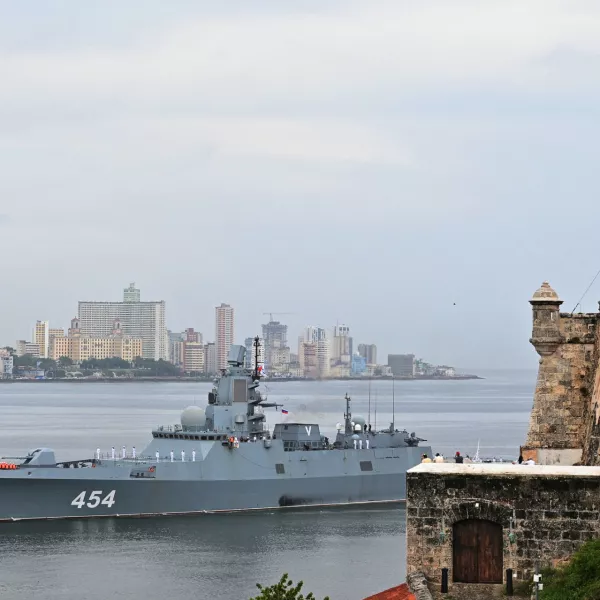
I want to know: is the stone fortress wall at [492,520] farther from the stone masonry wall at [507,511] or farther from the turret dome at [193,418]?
the turret dome at [193,418]

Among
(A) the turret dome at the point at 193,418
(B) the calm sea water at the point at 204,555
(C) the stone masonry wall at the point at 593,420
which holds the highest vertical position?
(C) the stone masonry wall at the point at 593,420

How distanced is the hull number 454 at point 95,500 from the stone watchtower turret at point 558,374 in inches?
1182

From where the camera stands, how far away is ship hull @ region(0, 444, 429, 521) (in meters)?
46.1

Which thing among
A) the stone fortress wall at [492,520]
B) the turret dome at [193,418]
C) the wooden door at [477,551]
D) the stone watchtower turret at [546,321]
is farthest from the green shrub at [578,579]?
the turret dome at [193,418]

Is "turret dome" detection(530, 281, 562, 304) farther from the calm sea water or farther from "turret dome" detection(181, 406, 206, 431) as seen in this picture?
"turret dome" detection(181, 406, 206, 431)

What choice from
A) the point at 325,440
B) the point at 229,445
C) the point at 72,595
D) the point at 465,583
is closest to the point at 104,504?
the point at 229,445

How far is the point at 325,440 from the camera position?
173 ft

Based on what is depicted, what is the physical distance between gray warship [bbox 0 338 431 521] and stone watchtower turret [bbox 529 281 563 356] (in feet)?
97.4

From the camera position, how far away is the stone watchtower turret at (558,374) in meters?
18.8

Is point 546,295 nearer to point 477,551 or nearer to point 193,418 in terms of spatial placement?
point 477,551

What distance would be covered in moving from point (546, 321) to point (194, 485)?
1190 inches

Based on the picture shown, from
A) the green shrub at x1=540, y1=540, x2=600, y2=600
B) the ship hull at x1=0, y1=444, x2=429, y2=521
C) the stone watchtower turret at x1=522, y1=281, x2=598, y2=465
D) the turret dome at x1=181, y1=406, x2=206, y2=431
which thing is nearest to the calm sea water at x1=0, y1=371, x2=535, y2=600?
the ship hull at x1=0, y1=444, x2=429, y2=521

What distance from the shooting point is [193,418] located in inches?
1948

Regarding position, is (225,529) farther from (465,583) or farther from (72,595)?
(465,583)
